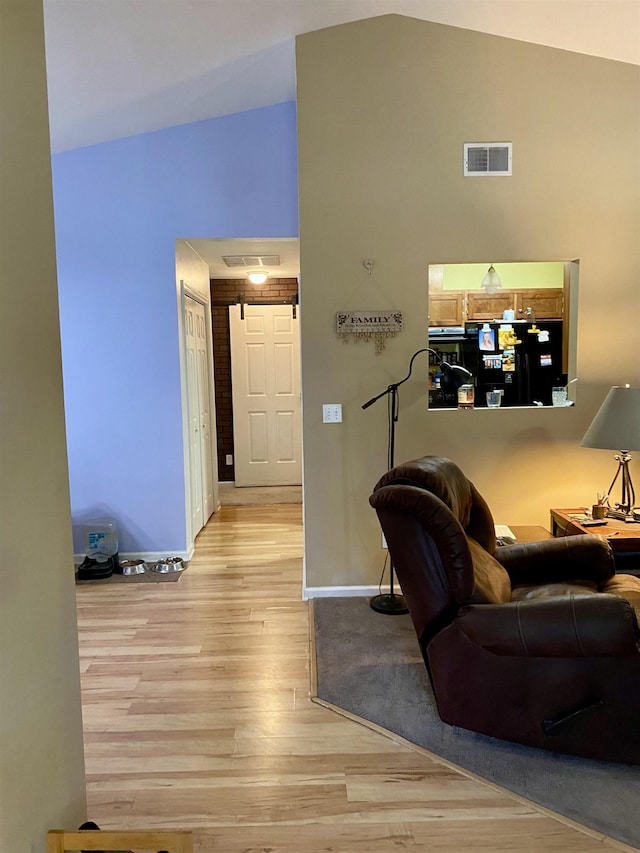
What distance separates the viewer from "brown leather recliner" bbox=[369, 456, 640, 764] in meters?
1.94

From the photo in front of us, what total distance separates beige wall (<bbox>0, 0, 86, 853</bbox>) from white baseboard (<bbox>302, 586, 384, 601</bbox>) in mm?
2110

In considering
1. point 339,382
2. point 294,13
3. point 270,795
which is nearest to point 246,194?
point 294,13

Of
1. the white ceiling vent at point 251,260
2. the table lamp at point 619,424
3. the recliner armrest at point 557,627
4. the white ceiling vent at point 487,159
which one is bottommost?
the recliner armrest at point 557,627

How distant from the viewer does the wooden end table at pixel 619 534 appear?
2758mm

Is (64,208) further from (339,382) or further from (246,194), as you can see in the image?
(339,382)

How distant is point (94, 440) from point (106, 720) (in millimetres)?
2278

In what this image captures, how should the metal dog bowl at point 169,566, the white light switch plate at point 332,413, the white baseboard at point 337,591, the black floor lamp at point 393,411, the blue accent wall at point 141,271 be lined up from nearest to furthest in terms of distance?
the black floor lamp at point 393,411
the white light switch plate at point 332,413
the white baseboard at point 337,591
the blue accent wall at point 141,271
the metal dog bowl at point 169,566

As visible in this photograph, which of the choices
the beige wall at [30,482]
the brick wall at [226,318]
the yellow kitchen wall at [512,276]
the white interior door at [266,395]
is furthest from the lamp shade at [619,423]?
the brick wall at [226,318]

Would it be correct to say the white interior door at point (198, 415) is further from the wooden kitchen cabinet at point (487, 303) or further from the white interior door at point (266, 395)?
the wooden kitchen cabinet at point (487, 303)

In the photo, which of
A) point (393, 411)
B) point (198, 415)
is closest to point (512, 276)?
point (393, 411)

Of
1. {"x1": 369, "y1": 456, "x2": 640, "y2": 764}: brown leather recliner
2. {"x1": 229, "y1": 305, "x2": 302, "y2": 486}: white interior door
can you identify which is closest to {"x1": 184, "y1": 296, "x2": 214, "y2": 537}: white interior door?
{"x1": 229, "y1": 305, "x2": 302, "y2": 486}: white interior door

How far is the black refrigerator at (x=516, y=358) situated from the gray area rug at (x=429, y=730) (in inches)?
86.9

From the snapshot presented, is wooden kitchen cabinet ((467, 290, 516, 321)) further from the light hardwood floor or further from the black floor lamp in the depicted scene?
the light hardwood floor

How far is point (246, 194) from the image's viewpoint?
158 inches
